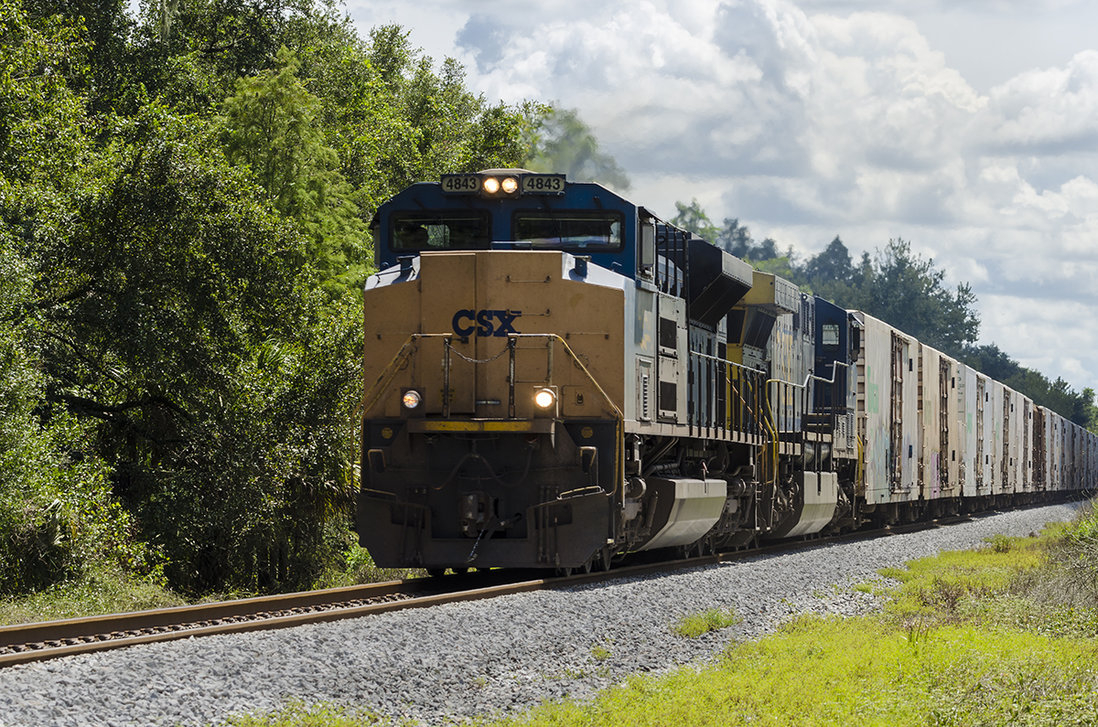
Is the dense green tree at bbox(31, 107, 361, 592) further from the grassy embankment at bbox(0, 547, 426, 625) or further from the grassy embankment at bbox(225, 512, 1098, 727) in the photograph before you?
the grassy embankment at bbox(225, 512, 1098, 727)

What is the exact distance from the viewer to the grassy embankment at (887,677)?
6066 mm

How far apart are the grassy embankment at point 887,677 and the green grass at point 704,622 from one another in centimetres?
2

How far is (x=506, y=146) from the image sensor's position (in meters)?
29.5

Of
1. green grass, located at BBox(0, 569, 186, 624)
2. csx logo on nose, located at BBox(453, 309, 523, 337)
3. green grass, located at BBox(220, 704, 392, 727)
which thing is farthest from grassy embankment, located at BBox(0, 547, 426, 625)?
green grass, located at BBox(220, 704, 392, 727)

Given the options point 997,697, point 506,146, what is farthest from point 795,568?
point 506,146

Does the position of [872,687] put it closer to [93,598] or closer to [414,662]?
[414,662]

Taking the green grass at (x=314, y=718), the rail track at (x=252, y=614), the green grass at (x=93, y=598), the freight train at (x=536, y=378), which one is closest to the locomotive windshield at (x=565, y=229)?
the freight train at (x=536, y=378)

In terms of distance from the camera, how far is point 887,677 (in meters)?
7.15

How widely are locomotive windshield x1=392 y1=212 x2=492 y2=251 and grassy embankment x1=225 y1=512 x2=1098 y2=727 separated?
456 centimetres

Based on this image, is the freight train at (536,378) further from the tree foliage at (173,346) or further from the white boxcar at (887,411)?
the white boxcar at (887,411)

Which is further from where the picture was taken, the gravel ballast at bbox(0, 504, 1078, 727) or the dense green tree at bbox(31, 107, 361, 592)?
the dense green tree at bbox(31, 107, 361, 592)

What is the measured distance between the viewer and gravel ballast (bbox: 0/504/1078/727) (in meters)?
5.80

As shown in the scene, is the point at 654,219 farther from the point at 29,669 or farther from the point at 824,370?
the point at 824,370

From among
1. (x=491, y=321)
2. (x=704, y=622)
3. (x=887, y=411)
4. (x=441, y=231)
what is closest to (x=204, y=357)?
Answer: (x=441, y=231)
